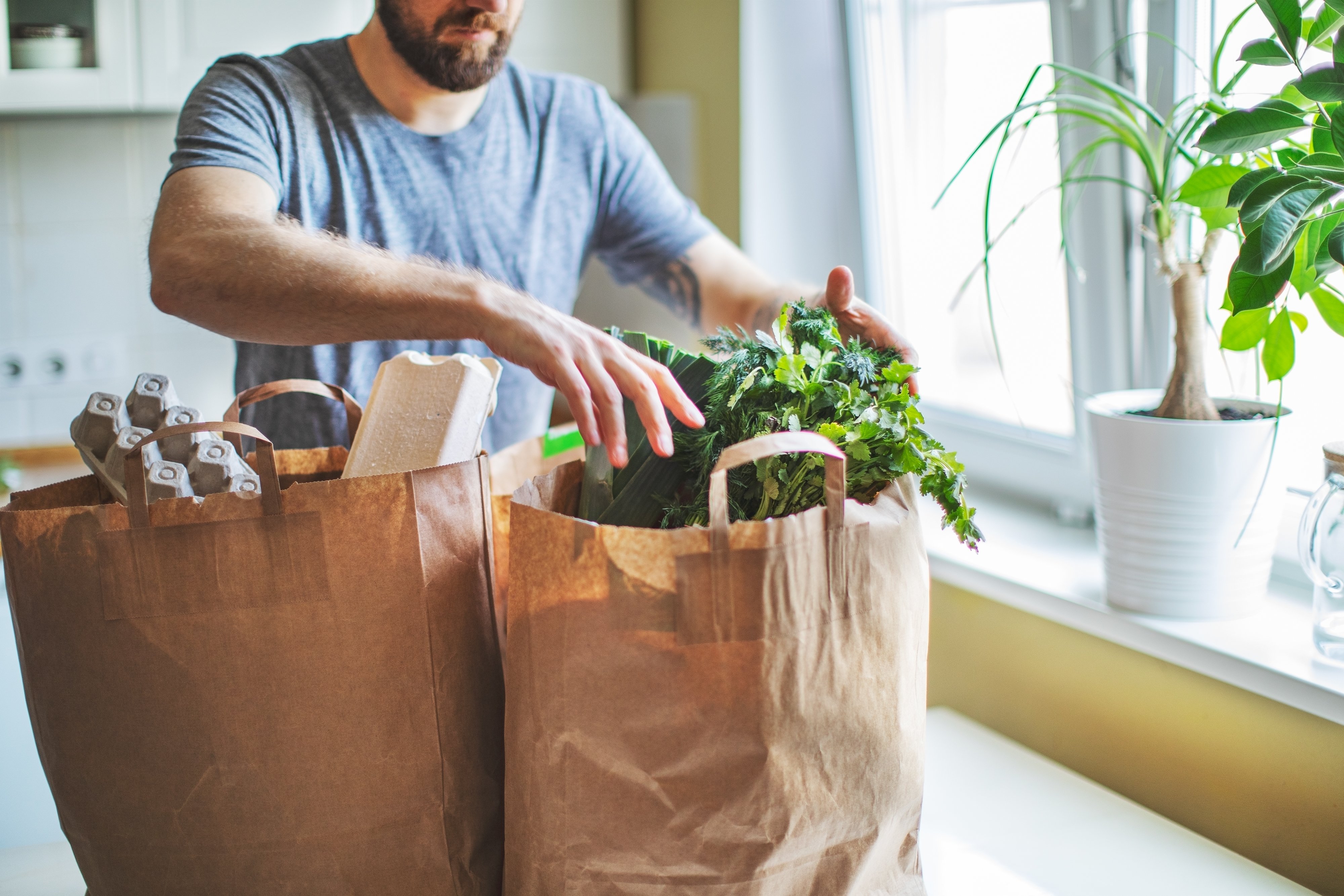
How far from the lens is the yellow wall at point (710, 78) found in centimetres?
196

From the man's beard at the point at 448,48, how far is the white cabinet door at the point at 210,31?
963 millimetres

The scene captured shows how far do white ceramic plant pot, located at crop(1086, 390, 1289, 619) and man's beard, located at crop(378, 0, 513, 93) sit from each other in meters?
0.79

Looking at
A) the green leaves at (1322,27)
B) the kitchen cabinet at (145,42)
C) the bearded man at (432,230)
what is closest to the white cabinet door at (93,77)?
the kitchen cabinet at (145,42)

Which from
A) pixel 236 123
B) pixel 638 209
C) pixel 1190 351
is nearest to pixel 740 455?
pixel 1190 351

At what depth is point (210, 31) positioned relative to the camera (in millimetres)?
2000

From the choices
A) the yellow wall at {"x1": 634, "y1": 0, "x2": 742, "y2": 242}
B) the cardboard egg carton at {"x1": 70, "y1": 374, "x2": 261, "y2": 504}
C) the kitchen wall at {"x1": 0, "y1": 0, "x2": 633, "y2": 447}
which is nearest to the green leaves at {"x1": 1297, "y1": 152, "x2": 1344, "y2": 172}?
the cardboard egg carton at {"x1": 70, "y1": 374, "x2": 261, "y2": 504}

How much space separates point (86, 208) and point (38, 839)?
1.61 metres

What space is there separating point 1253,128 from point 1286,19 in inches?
2.9

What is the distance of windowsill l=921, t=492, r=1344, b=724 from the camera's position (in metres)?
0.88

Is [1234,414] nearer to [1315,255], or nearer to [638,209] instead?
[1315,255]

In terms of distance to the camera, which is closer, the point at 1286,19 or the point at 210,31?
the point at 1286,19

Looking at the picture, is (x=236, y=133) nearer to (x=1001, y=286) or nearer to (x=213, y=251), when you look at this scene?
(x=213, y=251)

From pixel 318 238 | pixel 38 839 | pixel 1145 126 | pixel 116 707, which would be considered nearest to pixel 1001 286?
pixel 1145 126

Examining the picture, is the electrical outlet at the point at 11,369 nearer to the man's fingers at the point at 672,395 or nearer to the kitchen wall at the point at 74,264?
the kitchen wall at the point at 74,264
